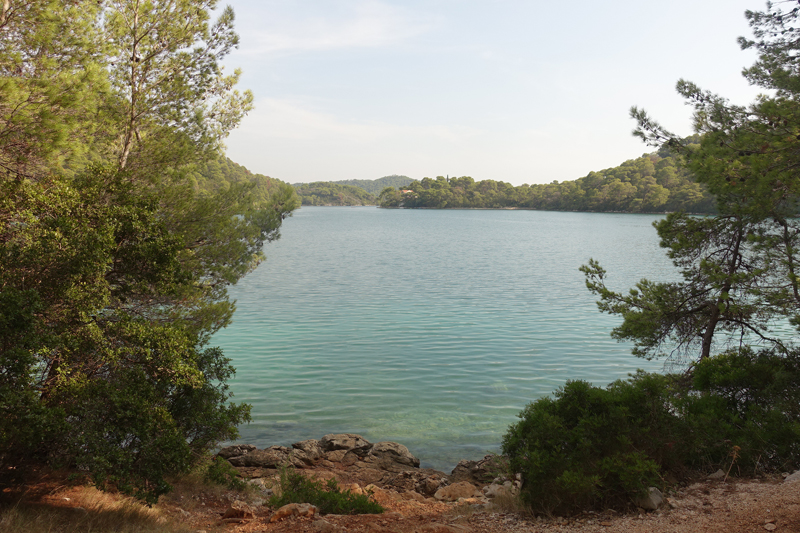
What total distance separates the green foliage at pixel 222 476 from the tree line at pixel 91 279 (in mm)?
515

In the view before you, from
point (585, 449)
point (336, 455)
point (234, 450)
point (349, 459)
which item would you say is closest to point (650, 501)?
point (585, 449)

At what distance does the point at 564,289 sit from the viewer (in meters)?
32.0

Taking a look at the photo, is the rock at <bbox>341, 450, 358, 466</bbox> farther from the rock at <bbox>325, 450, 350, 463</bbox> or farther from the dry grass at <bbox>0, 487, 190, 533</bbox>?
the dry grass at <bbox>0, 487, 190, 533</bbox>

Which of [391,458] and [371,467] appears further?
[391,458]

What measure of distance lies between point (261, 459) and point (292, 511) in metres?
3.86

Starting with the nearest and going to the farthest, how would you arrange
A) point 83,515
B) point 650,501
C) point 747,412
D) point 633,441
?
1. point 83,515
2. point 650,501
3. point 633,441
4. point 747,412

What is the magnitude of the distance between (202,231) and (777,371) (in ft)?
39.2

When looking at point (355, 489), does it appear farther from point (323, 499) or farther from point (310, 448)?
point (310, 448)

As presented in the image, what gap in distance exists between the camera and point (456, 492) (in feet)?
28.3

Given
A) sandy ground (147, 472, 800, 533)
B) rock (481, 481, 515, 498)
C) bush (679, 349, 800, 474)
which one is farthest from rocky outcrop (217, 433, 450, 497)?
bush (679, 349, 800, 474)

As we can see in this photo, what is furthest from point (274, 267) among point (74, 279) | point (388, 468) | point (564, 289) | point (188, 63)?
point (74, 279)

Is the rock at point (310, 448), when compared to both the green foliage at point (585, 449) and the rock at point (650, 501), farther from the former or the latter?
the rock at point (650, 501)

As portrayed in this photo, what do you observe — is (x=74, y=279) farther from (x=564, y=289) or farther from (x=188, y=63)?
(x=564, y=289)

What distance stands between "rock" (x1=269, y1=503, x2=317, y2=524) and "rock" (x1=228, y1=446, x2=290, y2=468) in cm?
330
